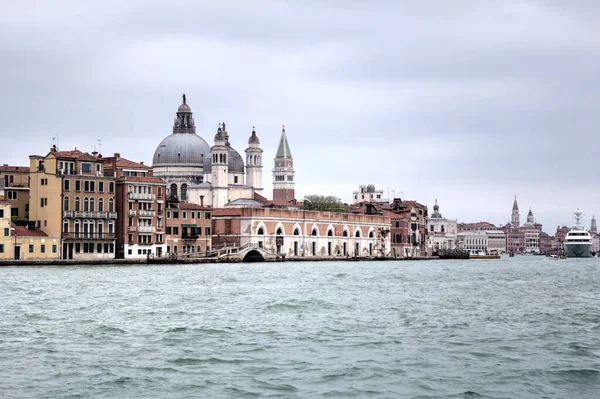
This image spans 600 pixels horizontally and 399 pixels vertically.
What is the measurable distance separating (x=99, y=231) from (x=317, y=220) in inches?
1172

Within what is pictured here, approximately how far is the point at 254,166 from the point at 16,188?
44512 mm

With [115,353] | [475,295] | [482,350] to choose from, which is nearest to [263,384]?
[115,353]

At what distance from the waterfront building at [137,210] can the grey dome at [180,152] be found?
107ft

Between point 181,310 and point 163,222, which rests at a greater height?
point 163,222

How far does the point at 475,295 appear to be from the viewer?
37.3 m

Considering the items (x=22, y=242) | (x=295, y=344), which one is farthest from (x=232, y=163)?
(x=295, y=344)

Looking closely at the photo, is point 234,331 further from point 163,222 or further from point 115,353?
point 163,222

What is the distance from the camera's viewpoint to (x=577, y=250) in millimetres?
131250

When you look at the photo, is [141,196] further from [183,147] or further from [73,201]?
[183,147]

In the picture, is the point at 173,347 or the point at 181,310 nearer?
the point at 173,347

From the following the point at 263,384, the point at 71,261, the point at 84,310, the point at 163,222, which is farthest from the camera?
the point at 163,222

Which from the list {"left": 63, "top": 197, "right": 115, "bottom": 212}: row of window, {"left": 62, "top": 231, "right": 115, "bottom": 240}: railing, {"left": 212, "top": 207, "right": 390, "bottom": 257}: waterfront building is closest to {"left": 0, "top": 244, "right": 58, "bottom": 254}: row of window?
{"left": 62, "top": 231, "right": 115, "bottom": 240}: railing

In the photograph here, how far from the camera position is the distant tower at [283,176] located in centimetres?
13825

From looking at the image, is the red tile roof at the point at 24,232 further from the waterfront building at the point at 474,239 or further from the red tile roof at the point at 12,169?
the waterfront building at the point at 474,239
